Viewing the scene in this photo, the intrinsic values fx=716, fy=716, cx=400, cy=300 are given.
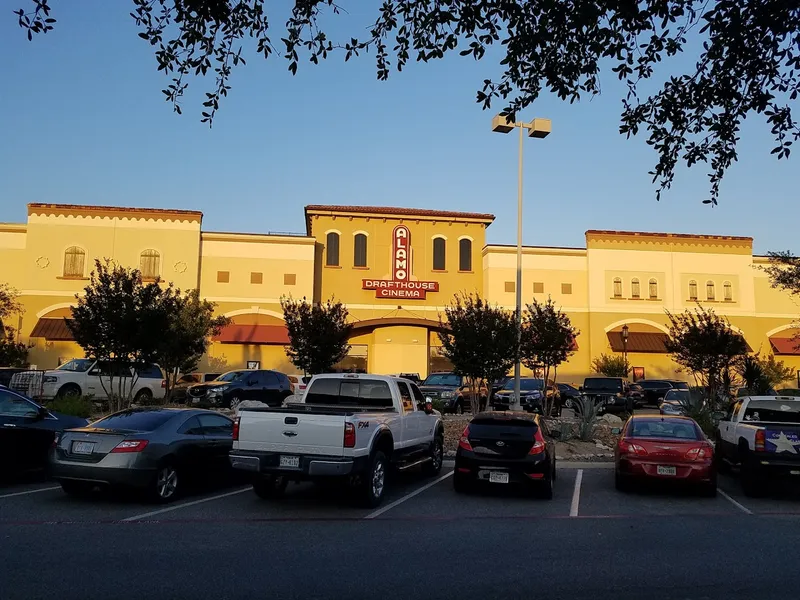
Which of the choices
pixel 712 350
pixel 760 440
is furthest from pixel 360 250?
pixel 760 440

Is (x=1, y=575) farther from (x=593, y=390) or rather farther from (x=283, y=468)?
(x=593, y=390)

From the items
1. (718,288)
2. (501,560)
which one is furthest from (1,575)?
(718,288)

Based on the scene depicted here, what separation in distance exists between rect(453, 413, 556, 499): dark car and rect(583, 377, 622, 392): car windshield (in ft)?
66.4

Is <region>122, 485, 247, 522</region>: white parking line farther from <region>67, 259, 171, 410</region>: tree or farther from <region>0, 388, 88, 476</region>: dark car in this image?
<region>67, 259, 171, 410</region>: tree

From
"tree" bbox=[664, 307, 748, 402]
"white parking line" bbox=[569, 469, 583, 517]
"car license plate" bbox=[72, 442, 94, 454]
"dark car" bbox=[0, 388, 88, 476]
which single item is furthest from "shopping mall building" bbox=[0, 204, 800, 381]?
"car license plate" bbox=[72, 442, 94, 454]

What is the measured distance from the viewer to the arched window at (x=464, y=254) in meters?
47.6

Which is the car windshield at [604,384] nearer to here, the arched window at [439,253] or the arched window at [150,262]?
the arched window at [439,253]

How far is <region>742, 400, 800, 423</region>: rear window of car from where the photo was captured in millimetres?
13680

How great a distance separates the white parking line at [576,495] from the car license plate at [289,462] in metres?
4.13

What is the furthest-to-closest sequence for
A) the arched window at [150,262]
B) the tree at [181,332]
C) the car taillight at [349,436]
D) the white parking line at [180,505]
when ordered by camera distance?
the arched window at [150,262], the tree at [181,332], the car taillight at [349,436], the white parking line at [180,505]

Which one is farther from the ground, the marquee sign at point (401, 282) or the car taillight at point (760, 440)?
the marquee sign at point (401, 282)

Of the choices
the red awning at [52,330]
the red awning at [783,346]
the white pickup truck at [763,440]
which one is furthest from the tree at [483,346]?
the red awning at [783,346]

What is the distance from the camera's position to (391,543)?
27.7 feet

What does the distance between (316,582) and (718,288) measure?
47.8 metres
